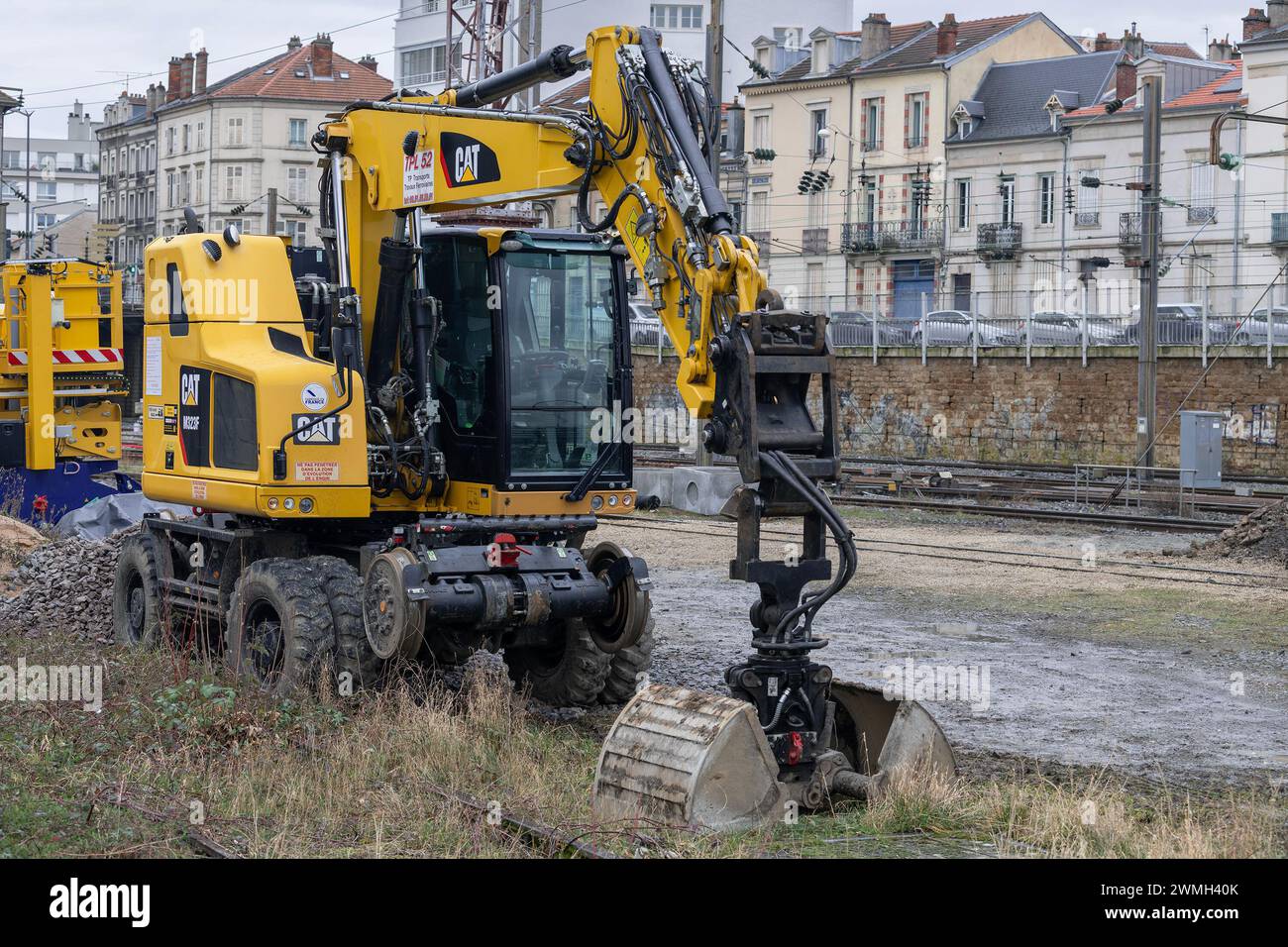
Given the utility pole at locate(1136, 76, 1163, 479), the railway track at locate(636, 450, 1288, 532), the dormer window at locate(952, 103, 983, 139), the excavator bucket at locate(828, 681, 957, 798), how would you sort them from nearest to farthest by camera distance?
the excavator bucket at locate(828, 681, 957, 798) → the railway track at locate(636, 450, 1288, 532) → the utility pole at locate(1136, 76, 1163, 479) → the dormer window at locate(952, 103, 983, 139)

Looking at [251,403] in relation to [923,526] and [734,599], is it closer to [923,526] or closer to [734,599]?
[734,599]

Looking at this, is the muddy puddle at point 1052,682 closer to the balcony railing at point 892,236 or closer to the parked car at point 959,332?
the parked car at point 959,332

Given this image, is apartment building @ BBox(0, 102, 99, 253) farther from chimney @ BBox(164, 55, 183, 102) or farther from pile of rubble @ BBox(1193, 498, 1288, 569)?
pile of rubble @ BBox(1193, 498, 1288, 569)

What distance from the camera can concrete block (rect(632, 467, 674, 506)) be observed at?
2802 cm

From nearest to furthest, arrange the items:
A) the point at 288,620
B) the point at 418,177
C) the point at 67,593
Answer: the point at 288,620, the point at 418,177, the point at 67,593

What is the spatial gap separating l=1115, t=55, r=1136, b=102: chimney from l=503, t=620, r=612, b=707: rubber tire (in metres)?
53.2

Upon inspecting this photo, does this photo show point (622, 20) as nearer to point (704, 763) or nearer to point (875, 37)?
point (875, 37)

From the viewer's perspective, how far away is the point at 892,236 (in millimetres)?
64312

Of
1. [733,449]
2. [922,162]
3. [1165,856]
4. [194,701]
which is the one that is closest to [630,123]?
[733,449]

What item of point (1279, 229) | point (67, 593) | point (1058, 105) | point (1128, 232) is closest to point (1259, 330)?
point (1279, 229)

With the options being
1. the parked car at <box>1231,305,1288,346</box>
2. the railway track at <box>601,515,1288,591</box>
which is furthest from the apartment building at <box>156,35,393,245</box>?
the railway track at <box>601,515,1288,591</box>

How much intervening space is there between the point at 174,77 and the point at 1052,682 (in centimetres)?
8842

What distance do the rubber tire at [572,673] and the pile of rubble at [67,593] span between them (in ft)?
14.4
